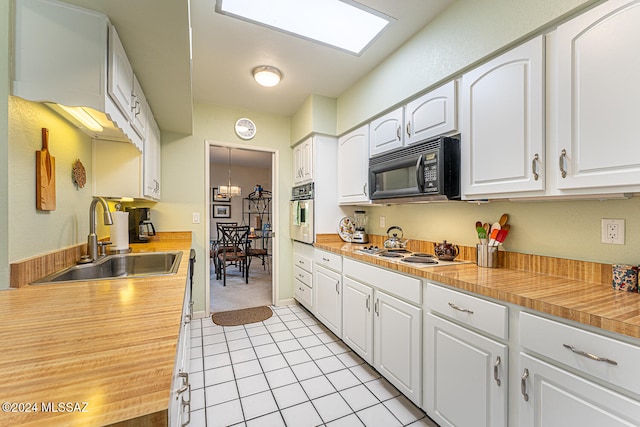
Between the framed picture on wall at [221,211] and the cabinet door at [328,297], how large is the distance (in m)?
5.11

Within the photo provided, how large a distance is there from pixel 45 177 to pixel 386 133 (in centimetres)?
216

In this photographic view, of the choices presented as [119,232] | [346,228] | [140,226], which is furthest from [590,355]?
[140,226]

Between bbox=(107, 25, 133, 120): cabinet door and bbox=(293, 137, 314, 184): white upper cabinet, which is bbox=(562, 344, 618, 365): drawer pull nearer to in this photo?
bbox=(107, 25, 133, 120): cabinet door

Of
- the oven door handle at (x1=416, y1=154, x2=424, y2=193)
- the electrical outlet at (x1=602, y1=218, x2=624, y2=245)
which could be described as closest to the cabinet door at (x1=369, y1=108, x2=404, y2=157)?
the oven door handle at (x1=416, y1=154, x2=424, y2=193)

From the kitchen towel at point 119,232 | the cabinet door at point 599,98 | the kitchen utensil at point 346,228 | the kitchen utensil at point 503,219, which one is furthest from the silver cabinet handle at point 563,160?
the kitchen towel at point 119,232

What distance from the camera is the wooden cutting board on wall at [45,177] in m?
1.28

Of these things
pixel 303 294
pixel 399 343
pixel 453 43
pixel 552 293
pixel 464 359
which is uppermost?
pixel 453 43

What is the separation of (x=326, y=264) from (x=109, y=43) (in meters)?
2.18

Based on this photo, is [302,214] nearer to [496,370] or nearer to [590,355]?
[496,370]

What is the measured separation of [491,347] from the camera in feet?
3.95

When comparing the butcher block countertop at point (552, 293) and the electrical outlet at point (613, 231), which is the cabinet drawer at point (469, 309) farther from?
the electrical outlet at point (613, 231)

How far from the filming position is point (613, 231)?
50.6 inches

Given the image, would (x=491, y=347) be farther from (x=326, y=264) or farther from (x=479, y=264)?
(x=326, y=264)

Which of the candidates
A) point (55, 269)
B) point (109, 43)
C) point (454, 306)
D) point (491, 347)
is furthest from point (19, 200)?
point (491, 347)
